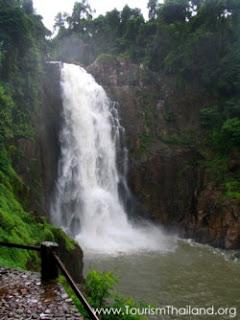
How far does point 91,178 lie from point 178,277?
30.1 feet

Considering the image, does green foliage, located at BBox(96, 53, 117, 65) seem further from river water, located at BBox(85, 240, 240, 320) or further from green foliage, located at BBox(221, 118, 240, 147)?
river water, located at BBox(85, 240, 240, 320)

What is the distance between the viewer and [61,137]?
2302 cm

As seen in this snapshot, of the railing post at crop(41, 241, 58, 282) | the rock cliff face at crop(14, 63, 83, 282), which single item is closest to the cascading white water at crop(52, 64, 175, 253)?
the rock cliff face at crop(14, 63, 83, 282)

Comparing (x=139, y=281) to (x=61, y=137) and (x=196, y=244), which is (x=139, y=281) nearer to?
(x=196, y=244)

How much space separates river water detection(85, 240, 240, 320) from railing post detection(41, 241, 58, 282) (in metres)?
6.58

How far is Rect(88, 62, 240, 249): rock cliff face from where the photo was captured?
893 inches

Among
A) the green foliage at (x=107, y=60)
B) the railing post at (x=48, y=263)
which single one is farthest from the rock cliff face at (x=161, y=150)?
the railing post at (x=48, y=263)

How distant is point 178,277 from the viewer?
1579cm

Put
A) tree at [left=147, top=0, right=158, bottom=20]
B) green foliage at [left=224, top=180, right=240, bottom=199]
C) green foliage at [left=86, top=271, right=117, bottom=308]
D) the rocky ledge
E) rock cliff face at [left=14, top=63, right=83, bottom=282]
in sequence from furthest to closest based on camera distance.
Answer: tree at [left=147, top=0, right=158, bottom=20] < green foliage at [left=224, top=180, right=240, bottom=199] < rock cliff face at [left=14, top=63, right=83, bottom=282] < green foliage at [left=86, top=271, right=117, bottom=308] < the rocky ledge

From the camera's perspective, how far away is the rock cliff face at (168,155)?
2267 centimetres

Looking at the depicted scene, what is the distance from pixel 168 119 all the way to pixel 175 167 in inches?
158

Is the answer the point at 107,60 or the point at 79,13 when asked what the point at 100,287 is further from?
the point at 79,13

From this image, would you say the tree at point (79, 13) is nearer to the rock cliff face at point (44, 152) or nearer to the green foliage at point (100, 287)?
the rock cliff face at point (44, 152)

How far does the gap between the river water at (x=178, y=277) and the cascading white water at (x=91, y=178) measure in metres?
1.73
